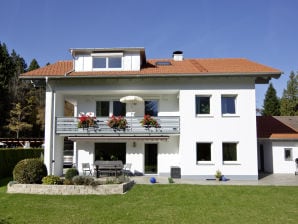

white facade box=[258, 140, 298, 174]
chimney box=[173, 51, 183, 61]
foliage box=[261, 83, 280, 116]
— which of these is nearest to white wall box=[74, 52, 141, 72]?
chimney box=[173, 51, 183, 61]

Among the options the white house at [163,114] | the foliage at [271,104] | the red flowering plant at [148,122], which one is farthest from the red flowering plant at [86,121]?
the foliage at [271,104]

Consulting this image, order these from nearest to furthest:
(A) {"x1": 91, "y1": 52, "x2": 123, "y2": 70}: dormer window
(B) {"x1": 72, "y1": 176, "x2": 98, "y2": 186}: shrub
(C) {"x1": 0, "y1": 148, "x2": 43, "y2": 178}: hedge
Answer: (B) {"x1": 72, "y1": 176, "x2": 98, "y2": 186}: shrub < (C) {"x1": 0, "y1": 148, "x2": 43, "y2": 178}: hedge < (A) {"x1": 91, "y1": 52, "x2": 123, "y2": 70}: dormer window

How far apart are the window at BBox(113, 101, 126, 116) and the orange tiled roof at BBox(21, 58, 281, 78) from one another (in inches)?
114

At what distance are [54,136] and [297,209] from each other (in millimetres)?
17024

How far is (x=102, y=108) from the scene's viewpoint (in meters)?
24.9

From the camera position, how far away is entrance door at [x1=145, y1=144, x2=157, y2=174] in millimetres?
24047

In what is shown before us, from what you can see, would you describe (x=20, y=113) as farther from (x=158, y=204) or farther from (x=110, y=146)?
(x=158, y=204)

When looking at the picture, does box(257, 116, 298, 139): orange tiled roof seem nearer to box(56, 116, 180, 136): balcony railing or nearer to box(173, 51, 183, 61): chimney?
box(56, 116, 180, 136): balcony railing

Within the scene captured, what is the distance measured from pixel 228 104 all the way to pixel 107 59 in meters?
10.5

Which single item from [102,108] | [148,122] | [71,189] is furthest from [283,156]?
[71,189]

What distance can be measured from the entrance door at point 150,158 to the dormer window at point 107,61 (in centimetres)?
710

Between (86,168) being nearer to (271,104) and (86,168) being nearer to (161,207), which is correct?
(161,207)

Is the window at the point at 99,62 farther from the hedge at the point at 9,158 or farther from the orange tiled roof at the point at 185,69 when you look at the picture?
the hedge at the point at 9,158

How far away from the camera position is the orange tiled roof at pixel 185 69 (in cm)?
2177
